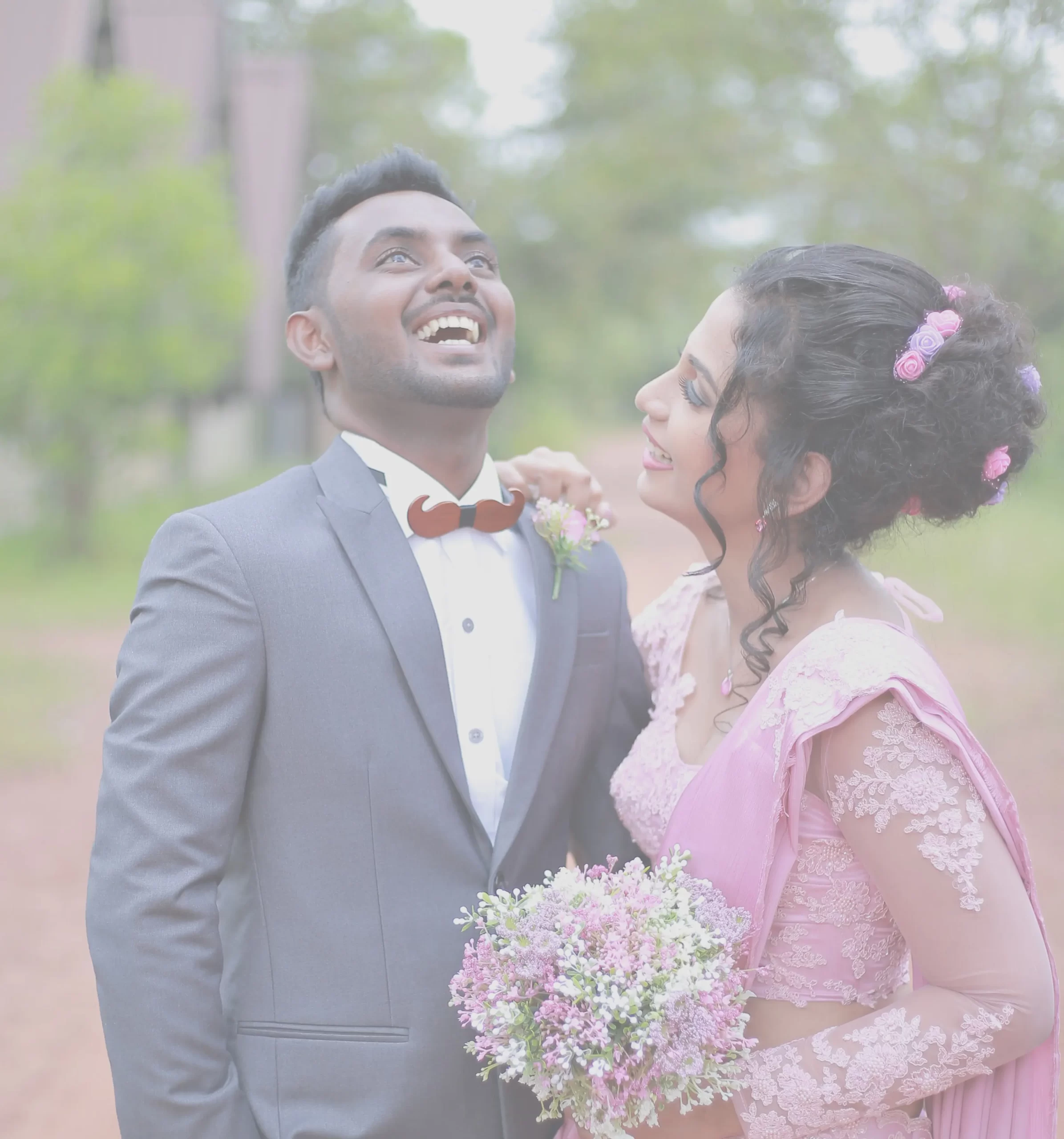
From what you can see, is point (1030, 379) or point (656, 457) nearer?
A: point (1030, 379)

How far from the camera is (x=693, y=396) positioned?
2463 millimetres

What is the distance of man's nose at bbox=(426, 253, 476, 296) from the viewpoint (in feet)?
8.27

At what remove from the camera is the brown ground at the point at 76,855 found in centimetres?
470

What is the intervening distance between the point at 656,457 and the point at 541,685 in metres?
0.57

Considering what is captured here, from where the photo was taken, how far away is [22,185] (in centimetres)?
1257

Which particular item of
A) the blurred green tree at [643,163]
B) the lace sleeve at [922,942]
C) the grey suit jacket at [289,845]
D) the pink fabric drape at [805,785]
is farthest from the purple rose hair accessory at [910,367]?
the blurred green tree at [643,163]

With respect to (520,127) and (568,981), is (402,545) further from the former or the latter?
(520,127)

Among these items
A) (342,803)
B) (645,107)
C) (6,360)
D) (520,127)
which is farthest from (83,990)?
(520,127)

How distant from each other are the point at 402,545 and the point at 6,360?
11.8 meters

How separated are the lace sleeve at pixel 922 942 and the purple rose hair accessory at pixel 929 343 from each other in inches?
26.3

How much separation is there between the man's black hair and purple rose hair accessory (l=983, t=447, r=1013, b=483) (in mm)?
1375

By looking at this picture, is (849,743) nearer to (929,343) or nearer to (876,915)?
(876,915)

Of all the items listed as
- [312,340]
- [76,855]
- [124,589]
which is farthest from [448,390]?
[124,589]

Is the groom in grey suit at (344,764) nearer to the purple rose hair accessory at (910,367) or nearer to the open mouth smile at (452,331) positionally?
the open mouth smile at (452,331)
